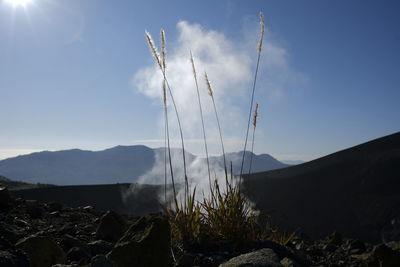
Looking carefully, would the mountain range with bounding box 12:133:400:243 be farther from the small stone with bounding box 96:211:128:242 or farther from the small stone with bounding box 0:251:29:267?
the small stone with bounding box 0:251:29:267

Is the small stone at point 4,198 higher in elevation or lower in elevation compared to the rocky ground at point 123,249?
higher

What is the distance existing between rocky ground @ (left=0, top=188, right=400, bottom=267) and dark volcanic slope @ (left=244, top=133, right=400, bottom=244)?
14.6m

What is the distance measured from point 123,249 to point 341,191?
20365mm

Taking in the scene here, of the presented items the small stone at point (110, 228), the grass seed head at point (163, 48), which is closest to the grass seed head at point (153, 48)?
the grass seed head at point (163, 48)

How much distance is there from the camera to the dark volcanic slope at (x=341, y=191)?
17.1m

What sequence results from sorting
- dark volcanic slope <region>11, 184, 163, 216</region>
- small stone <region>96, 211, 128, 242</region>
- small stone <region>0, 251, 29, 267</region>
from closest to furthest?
small stone <region>0, 251, 29, 267</region>, small stone <region>96, 211, 128, 242</region>, dark volcanic slope <region>11, 184, 163, 216</region>

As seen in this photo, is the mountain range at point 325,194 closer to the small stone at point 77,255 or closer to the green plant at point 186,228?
the green plant at point 186,228

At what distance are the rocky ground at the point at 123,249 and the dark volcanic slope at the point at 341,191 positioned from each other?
1459cm

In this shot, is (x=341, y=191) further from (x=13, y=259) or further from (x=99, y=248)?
(x=13, y=259)

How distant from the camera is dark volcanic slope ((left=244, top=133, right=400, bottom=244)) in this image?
674 inches

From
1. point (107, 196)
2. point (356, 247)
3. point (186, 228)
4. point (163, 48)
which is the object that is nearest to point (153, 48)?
point (163, 48)

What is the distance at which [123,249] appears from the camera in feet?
6.61

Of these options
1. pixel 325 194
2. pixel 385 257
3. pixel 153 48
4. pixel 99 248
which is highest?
pixel 153 48

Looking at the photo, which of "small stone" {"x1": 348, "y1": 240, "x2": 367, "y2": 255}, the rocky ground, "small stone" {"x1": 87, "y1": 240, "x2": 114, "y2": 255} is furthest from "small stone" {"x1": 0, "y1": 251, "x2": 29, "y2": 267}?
"small stone" {"x1": 348, "y1": 240, "x2": 367, "y2": 255}
